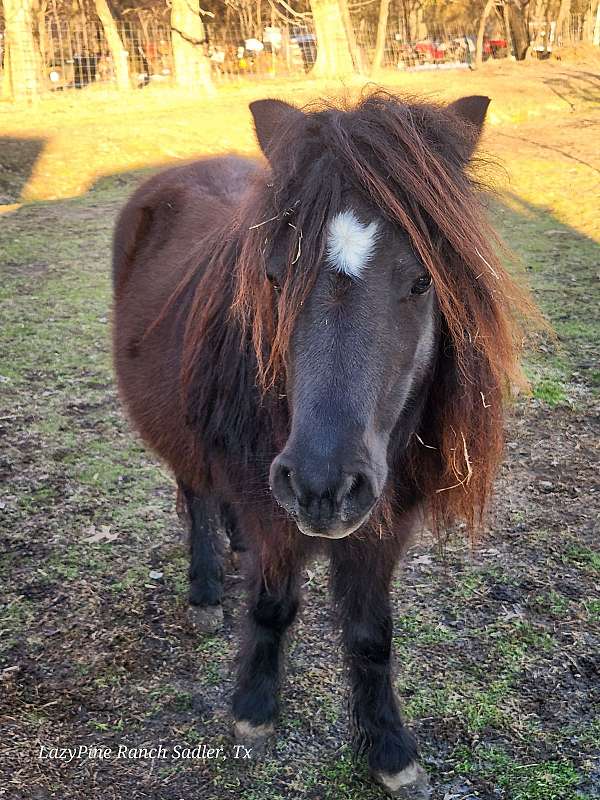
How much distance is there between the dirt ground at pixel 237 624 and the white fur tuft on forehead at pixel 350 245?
19.3 inches

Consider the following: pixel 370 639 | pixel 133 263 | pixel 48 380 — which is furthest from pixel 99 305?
pixel 370 639

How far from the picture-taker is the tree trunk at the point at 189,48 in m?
17.7

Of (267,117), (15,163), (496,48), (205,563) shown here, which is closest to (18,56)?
(15,163)

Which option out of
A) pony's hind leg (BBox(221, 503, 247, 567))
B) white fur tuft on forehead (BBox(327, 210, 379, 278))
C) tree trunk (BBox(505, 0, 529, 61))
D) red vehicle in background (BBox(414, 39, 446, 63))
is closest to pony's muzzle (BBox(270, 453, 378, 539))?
white fur tuft on forehead (BBox(327, 210, 379, 278))

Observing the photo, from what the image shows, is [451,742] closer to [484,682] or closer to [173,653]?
[484,682]

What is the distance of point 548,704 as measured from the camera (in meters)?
2.63

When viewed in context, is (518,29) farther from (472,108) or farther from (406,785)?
(406,785)

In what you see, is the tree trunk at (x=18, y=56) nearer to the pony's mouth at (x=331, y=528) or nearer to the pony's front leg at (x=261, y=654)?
the pony's front leg at (x=261, y=654)

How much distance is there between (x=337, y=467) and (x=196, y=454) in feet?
3.60

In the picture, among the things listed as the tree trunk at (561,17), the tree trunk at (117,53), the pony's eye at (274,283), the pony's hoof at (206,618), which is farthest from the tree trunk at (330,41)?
the pony's eye at (274,283)

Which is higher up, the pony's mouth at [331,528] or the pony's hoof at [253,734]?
the pony's mouth at [331,528]

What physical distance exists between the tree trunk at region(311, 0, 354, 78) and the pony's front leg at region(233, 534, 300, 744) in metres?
19.0

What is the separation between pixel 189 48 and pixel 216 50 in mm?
9777

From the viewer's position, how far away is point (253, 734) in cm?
252
